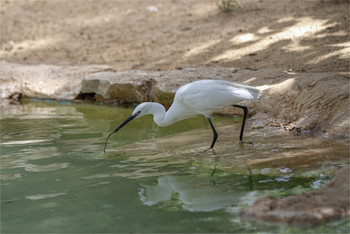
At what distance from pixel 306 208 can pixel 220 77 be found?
191 inches

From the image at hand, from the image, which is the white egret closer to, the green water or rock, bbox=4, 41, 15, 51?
the green water

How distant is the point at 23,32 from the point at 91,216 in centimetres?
1102

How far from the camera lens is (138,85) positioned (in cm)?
859

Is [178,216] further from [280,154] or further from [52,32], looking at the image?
[52,32]

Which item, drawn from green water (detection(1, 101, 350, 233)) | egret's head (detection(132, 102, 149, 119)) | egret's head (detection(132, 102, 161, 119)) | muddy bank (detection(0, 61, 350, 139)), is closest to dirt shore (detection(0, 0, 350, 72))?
muddy bank (detection(0, 61, 350, 139))

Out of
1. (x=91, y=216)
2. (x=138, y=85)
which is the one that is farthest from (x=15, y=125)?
(x=91, y=216)

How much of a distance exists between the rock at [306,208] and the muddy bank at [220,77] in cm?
220

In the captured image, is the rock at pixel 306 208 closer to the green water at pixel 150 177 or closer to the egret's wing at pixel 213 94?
the green water at pixel 150 177

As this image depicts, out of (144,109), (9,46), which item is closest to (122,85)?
(144,109)

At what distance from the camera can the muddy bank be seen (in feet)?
20.2

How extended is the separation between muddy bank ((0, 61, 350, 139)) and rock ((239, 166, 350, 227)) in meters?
2.20

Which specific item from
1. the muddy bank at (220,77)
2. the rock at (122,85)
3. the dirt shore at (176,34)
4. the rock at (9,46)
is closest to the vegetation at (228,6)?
the dirt shore at (176,34)

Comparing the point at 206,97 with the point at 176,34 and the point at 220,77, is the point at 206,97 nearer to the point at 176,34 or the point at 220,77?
the point at 220,77

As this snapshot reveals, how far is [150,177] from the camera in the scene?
4.77 metres
